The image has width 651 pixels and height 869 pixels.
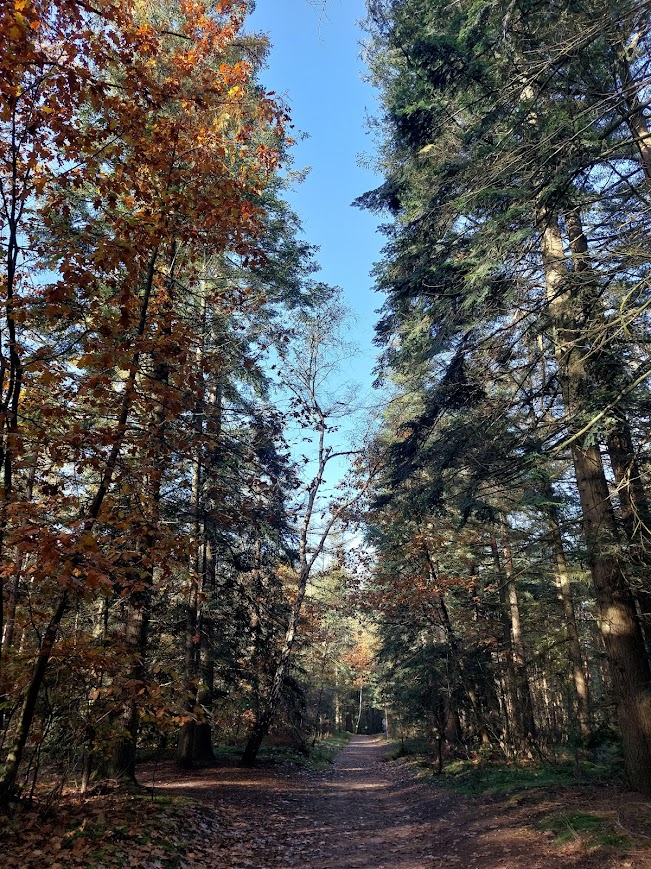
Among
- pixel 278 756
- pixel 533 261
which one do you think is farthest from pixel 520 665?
pixel 533 261

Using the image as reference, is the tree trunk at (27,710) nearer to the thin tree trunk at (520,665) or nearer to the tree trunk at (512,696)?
the thin tree trunk at (520,665)

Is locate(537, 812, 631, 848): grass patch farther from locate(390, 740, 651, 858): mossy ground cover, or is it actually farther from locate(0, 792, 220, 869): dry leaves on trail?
locate(0, 792, 220, 869): dry leaves on trail

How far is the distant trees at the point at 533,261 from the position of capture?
654 cm

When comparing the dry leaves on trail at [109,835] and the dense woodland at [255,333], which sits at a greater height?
the dense woodland at [255,333]

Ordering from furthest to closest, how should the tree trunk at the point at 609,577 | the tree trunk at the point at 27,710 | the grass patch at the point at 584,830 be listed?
1. the tree trunk at the point at 609,577
2. the grass patch at the point at 584,830
3. the tree trunk at the point at 27,710

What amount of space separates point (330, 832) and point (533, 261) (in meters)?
10.6

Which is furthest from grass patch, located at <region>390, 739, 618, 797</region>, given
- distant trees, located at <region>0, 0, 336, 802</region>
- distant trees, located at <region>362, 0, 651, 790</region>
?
distant trees, located at <region>0, 0, 336, 802</region>

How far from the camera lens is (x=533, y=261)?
355 inches

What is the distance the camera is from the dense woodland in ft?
17.4

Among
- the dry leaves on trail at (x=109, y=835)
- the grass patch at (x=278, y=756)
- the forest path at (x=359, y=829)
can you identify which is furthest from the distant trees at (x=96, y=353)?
the grass patch at (x=278, y=756)

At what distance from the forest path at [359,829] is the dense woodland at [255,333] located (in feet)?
5.52

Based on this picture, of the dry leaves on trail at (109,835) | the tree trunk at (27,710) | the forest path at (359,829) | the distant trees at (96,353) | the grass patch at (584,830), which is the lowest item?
the forest path at (359,829)

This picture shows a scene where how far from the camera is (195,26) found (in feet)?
29.2

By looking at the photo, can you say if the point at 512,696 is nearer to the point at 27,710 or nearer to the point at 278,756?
the point at 278,756
